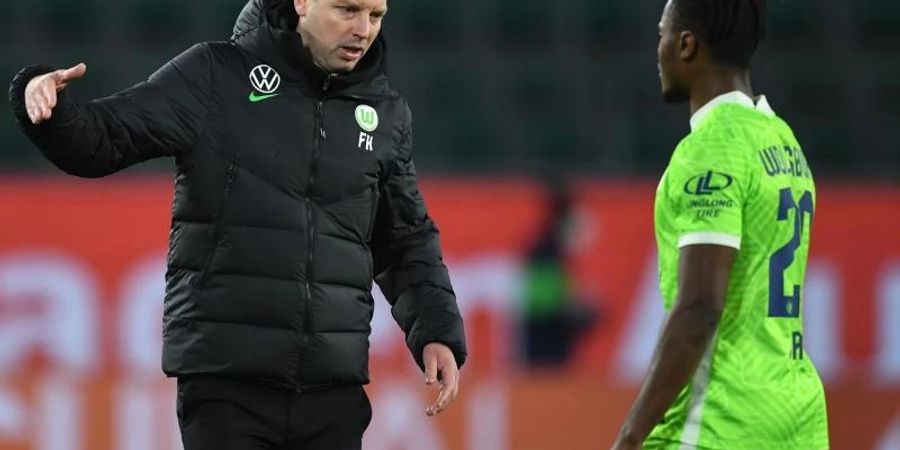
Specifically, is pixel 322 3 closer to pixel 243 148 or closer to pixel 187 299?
pixel 243 148

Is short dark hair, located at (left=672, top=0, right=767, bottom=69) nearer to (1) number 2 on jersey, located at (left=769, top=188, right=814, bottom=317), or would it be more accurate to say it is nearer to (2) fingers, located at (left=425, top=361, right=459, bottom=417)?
(1) number 2 on jersey, located at (left=769, top=188, right=814, bottom=317)

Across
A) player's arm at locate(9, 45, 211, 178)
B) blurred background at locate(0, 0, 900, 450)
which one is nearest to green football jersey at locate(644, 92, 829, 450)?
player's arm at locate(9, 45, 211, 178)

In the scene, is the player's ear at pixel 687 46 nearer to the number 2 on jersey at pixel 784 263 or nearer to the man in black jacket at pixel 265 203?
the number 2 on jersey at pixel 784 263

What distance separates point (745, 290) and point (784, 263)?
95mm

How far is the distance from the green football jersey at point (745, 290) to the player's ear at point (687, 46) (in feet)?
0.41

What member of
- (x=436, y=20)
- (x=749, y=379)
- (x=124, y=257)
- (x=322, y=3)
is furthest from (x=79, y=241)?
(x=749, y=379)

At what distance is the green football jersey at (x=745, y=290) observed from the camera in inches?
118

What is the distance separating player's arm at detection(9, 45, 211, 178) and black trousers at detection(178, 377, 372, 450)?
481mm

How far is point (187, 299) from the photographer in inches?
129

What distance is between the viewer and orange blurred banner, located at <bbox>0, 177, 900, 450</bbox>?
666cm

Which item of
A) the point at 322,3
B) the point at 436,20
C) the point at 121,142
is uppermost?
the point at 436,20

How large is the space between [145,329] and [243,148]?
11.6ft

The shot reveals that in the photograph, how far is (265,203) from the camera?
3303mm

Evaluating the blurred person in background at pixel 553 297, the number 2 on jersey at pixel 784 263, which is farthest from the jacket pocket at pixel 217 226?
the blurred person in background at pixel 553 297
